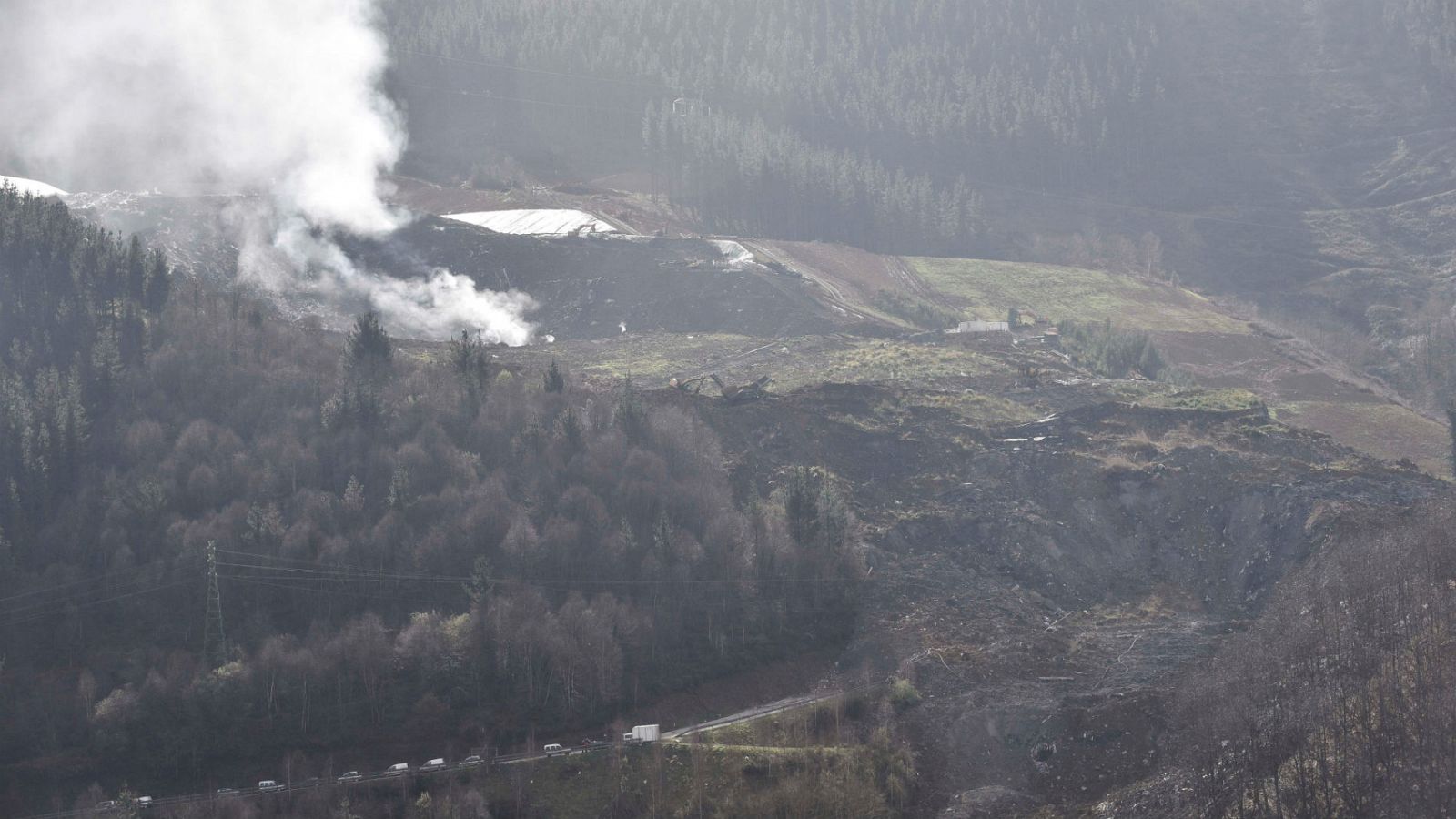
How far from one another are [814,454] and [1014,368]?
2753 cm

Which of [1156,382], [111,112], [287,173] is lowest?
[1156,382]

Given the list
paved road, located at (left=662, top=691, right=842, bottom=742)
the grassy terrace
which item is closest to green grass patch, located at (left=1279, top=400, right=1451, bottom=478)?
the grassy terrace

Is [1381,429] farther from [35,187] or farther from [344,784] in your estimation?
[35,187]

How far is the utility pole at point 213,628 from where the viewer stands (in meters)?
78.8

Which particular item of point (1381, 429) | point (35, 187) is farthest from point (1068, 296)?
point (35, 187)

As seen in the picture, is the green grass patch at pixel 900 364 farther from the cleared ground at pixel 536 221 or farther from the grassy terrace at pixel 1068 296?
the cleared ground at pixel 536 221

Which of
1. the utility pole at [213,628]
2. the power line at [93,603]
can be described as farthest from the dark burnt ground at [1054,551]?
the power line at [93,603]

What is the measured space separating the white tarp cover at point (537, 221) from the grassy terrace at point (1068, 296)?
35406mm

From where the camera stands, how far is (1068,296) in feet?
525

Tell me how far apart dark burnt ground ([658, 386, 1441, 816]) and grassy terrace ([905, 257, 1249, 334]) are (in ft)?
147

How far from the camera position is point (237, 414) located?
322 ft

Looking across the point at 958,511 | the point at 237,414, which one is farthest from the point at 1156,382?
the point at 237,414

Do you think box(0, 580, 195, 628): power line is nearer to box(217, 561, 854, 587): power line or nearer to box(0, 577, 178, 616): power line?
box(0, 577, 178, 616): power line

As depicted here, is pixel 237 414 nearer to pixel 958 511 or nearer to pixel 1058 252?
pixel 958 511
